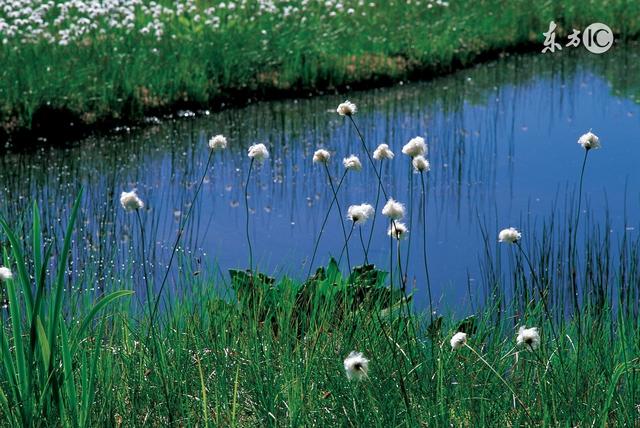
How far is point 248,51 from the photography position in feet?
31.6

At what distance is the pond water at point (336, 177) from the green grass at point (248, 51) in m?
0.42

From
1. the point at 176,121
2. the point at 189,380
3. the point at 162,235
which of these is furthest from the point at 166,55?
the point at 189,380

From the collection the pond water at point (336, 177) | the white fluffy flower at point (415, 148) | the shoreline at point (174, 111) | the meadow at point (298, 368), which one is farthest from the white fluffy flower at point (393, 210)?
the shoreline at point (174, 111)

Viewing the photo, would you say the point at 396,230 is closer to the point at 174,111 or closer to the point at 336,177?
the point at 336,177

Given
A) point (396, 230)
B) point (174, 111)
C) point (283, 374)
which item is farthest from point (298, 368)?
point (174, 111)

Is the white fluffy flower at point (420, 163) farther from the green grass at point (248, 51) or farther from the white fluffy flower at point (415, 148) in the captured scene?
the green grass at point (248, 51)

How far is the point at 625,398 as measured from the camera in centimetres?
271

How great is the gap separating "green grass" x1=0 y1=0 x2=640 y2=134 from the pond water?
420 millimetres

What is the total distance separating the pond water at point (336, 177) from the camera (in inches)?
196

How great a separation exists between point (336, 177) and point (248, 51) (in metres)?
3.43

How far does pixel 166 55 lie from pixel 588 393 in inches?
288

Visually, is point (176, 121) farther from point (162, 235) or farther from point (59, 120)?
point (162, 235)

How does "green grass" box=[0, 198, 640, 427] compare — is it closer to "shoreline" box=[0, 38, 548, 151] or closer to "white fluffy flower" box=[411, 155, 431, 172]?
"white fluffy flower" box=[411, 155, 431, 172]

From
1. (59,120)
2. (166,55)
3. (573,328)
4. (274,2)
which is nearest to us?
(573,328)
